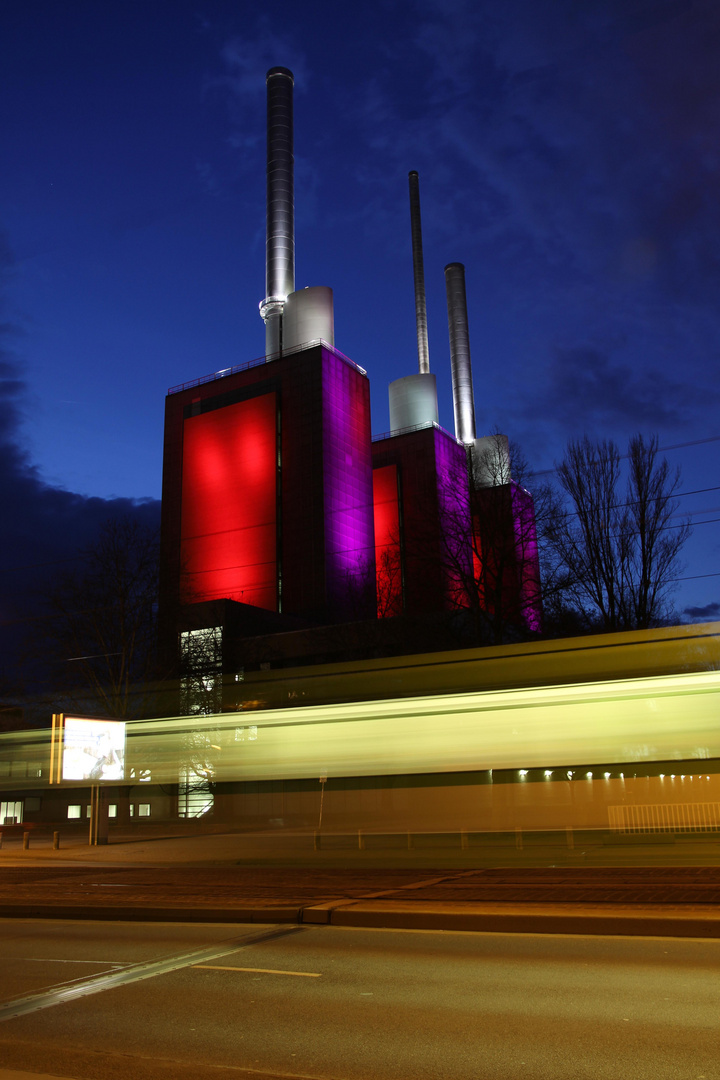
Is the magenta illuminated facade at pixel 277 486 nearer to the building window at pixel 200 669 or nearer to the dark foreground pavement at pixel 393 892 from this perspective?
the building window at pixel 200 669

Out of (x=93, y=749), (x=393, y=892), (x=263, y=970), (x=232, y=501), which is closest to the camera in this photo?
(x=263, y=970)

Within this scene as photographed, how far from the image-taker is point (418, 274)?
98.8 metres

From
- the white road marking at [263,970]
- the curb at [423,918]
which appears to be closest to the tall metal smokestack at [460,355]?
the curb at [423,918]

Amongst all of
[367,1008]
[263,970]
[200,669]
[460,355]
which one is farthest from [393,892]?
[460,355]

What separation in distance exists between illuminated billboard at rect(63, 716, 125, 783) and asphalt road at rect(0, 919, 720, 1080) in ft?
42.8

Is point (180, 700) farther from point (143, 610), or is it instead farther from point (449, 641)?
point (449, 641)

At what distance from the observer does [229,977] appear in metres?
7.59

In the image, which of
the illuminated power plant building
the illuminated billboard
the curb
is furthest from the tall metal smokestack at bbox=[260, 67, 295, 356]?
the curb

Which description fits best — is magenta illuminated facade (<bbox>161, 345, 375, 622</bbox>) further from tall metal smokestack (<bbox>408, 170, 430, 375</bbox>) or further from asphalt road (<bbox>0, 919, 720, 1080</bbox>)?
asphalt road (<bbox>0, 919, 720, 1080</bbox>)

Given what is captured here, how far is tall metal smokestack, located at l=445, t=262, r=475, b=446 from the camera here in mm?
94375

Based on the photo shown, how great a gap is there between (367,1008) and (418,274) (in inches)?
3890

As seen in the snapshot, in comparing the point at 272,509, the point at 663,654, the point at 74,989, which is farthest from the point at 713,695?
the point at 272,509

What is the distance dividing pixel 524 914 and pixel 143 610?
1110 inches

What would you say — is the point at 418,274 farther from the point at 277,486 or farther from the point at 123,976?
the point at 123,976
